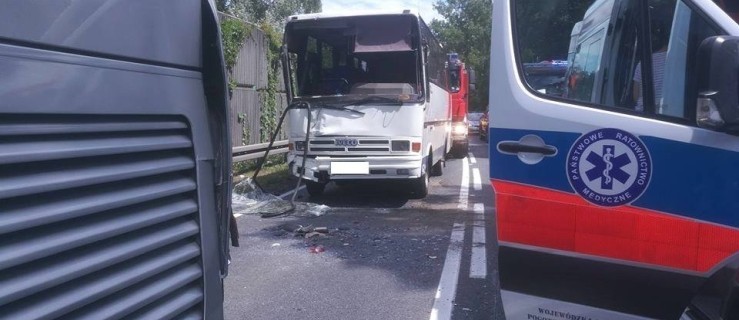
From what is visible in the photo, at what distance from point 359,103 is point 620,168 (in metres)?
7.30

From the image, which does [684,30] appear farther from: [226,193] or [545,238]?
[226,193]

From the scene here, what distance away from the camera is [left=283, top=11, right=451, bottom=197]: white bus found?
1021 cm

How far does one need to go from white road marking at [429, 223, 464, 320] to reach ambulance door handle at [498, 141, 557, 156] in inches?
83.3

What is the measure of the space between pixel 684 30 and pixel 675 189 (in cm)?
73

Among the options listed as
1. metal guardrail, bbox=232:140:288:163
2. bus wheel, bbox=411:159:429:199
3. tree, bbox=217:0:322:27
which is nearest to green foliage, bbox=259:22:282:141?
metal guardrail, bbox=232:140:288:163

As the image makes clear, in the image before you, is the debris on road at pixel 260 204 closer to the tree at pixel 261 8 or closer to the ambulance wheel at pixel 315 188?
the ambulance wheel at pixel 315 188

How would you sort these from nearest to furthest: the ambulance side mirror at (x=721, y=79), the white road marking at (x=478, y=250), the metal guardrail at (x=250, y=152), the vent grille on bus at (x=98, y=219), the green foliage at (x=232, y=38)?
1. the vent grille on bus at (x=98, y=219)
2. the ambulance side mirror at (x=721, y=79)
3. the white road marking at (x=478, y=250)
4. the metal guardrail at (x=250, y=152)
5. the green foliage at (x=232, y=38)

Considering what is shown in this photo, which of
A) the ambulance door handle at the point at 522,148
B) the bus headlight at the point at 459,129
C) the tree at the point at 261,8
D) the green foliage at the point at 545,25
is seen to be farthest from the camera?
the tree at the point at 261,8

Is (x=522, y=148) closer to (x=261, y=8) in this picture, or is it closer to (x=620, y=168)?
(x=620, y=168)

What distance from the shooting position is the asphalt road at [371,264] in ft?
17.7

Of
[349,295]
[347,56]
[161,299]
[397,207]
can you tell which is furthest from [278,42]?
[161,299]

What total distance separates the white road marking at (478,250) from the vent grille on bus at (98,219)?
4.33 m

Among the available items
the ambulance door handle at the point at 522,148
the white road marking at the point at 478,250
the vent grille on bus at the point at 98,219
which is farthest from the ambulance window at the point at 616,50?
the white road marking at the point at 478,250

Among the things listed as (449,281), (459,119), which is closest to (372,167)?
(449,281)
